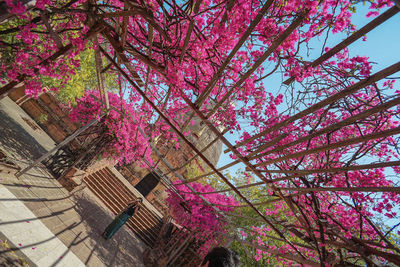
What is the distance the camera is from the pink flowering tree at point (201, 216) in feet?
26.3

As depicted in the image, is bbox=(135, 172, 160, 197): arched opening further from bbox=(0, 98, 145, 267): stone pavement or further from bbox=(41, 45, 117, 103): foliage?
bbox=(41, 45, 117, 103): foliage

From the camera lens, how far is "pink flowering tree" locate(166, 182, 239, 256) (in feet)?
26.3

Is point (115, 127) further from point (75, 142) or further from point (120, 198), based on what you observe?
point (120, 198)

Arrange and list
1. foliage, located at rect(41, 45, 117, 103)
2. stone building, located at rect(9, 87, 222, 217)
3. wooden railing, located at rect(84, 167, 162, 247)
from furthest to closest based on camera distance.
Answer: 1. stone building, located at rect(9, 87, 222, 217)
2. foliage, located at rect(41, 45, 117, 103)
3. wooden railing, located at rect(84, 167, 162, 247)

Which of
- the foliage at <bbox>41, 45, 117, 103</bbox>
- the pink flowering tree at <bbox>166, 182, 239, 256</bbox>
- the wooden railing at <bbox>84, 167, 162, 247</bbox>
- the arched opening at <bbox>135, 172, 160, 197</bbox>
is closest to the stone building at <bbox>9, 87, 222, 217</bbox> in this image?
the arched opening at <bbox>135, 172, 160, 197</bbox>

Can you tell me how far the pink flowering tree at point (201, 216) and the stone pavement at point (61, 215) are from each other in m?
2.32

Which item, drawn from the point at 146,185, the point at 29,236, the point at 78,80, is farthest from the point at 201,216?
the point at 78,80

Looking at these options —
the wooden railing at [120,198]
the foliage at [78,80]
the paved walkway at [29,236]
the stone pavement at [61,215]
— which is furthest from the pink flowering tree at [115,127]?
the paved walkway at [29,236]

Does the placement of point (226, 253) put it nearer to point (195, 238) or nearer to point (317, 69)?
point (317, 69)

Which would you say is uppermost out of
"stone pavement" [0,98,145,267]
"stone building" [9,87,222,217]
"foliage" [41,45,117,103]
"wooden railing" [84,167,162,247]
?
"foliage" [41,45,117,103]

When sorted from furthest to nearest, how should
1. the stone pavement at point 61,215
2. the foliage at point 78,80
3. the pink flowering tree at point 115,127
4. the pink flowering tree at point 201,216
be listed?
the foliage at point 78,80
the pink flowering tree at point 201,216
the pink flowering tree at point 115,127
the stone pavement at point 61,215

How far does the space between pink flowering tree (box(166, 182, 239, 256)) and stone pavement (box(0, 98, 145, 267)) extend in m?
2.32

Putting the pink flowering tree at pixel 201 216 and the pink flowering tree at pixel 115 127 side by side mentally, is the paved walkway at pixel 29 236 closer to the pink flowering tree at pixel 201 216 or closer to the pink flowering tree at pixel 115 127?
the pink flowering tree at pixel 115 127

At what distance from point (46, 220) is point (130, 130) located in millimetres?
3352
